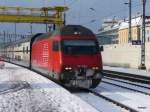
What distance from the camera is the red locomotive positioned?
848 inches

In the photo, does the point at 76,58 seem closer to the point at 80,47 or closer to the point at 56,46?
the point at 80,47

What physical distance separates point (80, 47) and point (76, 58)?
28.2 inches

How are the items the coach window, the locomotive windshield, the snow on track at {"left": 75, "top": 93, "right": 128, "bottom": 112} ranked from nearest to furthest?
the snow on track at {"left": 75, "top": 93, "right": 128, "bottom": 112}, the locomotive windshield, the coach window

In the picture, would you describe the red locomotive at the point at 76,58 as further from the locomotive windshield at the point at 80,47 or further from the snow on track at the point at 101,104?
the snow on track at the point at 101,104

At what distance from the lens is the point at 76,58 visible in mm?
21859

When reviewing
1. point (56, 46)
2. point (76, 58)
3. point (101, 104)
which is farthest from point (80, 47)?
point (101, 104)

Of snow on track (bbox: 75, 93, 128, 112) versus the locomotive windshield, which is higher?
the locomotive windshield

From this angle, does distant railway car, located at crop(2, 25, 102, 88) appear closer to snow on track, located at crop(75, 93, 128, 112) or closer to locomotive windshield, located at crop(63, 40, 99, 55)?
locomotive windshield, located at crop(63, 40, 99, 55)

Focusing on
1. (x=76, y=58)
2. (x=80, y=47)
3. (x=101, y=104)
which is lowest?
(x=101, y=104)

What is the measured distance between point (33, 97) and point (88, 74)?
186 inches

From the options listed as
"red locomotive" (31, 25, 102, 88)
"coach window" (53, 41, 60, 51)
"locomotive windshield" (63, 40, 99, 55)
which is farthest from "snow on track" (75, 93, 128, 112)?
"coach window" (53, 41, 60, 51)

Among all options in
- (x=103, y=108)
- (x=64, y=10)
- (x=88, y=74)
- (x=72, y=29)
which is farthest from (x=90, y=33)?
(x=64, y=10)

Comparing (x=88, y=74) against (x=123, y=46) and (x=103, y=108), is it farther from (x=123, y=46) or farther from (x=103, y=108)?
(x=123, y=46)

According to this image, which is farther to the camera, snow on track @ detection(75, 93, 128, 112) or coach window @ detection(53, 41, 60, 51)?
coach window @ detection(53, 41, 60, 51)
